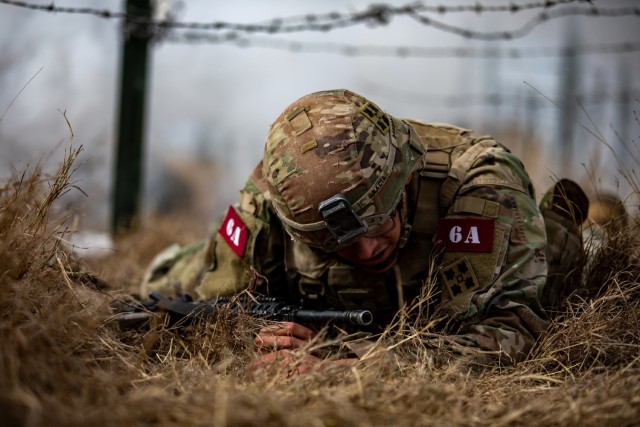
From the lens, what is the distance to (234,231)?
3.58 meters

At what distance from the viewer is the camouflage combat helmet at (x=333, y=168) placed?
2.74 meters

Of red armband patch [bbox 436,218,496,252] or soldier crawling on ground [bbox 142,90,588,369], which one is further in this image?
red armband patch [bbox 436,218,496,252]

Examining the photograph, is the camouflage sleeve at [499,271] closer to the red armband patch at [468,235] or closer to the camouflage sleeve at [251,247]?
the red armband patch at [468,235]

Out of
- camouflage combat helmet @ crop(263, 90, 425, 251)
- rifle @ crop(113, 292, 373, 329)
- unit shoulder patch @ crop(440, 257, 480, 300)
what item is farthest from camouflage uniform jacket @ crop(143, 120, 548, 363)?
camouflage combat helmet @ crop(263, 90, 425, 251)

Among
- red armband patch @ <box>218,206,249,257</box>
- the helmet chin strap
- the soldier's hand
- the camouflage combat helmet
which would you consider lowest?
the soldier's hand

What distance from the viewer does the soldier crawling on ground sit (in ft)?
9.11

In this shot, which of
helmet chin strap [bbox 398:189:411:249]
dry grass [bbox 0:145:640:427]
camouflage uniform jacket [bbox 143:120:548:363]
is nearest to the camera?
dry grass [bbox 0:145:640:427]

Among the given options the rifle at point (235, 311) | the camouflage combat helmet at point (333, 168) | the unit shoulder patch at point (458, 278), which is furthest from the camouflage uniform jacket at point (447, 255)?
the camouflage combat helmet at point (333, 168)

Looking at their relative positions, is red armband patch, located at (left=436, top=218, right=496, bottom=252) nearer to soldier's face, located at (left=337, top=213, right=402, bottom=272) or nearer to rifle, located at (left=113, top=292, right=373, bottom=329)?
soldier's face, located at (left=337, top=213, right=402, bottom=272)

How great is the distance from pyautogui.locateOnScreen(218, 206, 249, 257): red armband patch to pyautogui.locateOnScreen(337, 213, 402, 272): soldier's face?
0.60m

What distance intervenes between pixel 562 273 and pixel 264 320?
1.44m

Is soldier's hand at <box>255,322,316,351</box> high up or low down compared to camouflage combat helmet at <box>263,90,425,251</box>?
down

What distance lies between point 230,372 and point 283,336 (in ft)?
1.03

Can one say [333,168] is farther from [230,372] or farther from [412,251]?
[230,372]
